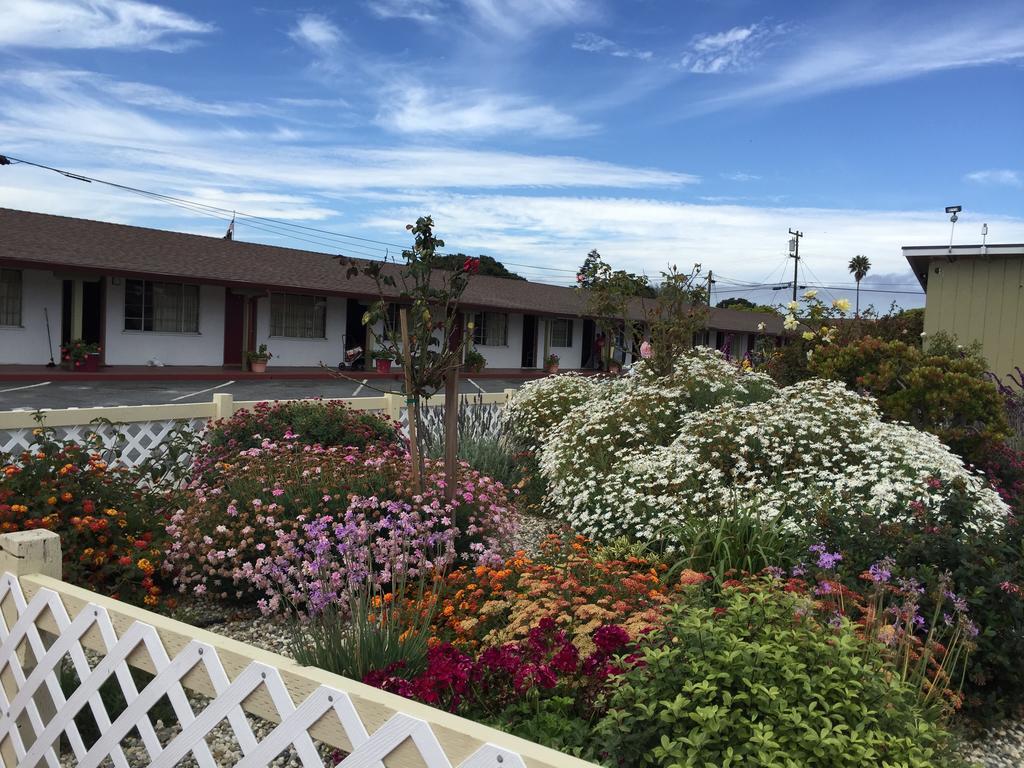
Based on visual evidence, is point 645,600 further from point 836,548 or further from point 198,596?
point 198,596

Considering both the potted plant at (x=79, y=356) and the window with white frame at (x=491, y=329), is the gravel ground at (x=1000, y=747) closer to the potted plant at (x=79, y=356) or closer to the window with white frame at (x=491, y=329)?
the potted plant at (x=79, y=356)

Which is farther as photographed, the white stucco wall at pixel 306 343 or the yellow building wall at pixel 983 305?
the white stucco wall at pixel 306 343

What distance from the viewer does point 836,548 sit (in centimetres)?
470

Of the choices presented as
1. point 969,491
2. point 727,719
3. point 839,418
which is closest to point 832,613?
point 727,719

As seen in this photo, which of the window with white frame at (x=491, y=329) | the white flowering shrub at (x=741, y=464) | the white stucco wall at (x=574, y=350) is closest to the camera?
the white flowering shrub at (x=741, y=464)

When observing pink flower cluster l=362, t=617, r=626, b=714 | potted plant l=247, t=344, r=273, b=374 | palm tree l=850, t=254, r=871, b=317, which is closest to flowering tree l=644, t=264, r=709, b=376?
pink flower cluster l=362, t=617, r=626, b=714

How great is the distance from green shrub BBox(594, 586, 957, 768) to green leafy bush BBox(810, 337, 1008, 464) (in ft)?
23.1

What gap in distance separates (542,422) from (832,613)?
23.5 feet

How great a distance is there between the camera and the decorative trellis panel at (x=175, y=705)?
5.60 feet

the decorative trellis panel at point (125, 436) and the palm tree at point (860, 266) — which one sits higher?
the palm tree at point (860, 266)

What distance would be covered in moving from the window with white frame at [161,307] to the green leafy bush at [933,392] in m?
18.9

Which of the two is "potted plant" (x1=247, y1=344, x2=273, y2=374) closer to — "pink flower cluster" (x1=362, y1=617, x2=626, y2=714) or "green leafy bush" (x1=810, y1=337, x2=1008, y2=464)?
"green leafy bush" (x1=810, y1=337, x2=1008, y2=464)

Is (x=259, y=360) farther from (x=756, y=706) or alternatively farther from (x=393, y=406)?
(x=756, y=706)

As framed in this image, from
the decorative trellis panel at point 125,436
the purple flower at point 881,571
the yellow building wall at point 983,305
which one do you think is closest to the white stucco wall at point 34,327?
the decorative trellis panel at point 125,436
